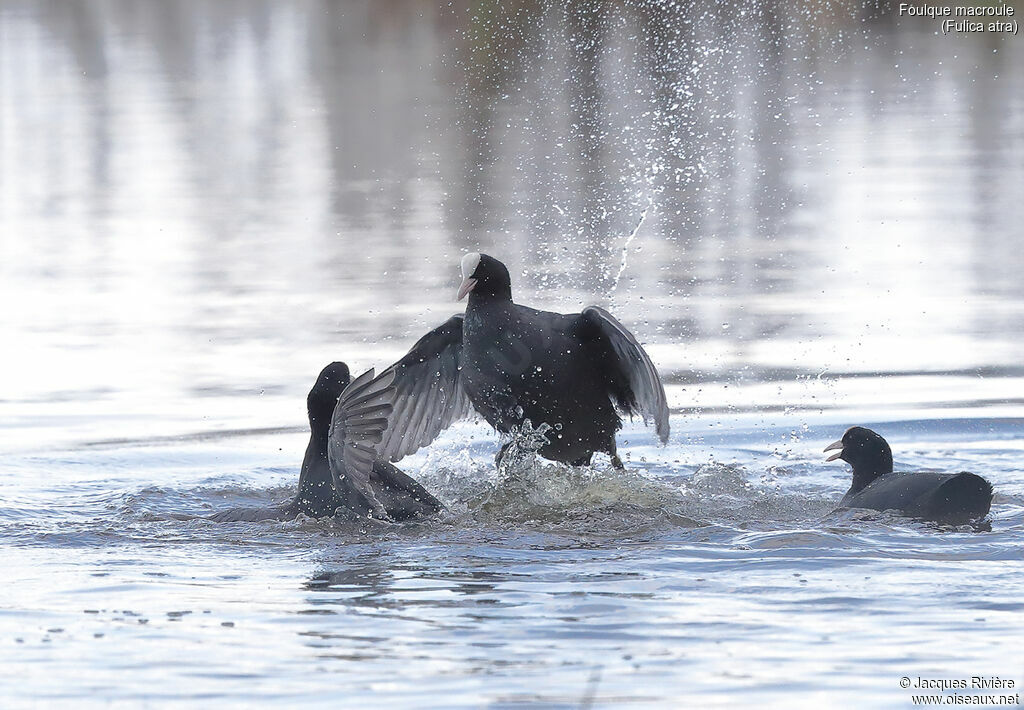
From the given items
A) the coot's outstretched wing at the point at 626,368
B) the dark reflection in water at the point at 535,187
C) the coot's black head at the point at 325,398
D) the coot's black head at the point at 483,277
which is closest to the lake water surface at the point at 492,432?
the dark reflection in water at the point at 535,187

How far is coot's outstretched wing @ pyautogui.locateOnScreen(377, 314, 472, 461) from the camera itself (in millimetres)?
7219

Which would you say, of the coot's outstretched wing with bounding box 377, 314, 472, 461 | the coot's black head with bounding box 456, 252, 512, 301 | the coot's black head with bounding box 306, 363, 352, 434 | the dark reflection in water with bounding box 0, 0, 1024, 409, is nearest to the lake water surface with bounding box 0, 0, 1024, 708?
the dark reflection in water with bounding box 0, 0, 1024, 409

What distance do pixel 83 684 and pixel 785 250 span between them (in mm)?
7521

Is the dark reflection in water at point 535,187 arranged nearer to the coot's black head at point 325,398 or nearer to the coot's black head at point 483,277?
the coot's black head at point 483,277

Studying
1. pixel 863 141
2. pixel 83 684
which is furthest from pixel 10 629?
pixel 863 141

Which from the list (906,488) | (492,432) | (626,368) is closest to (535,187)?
(492,432)

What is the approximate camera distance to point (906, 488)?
19.2ft

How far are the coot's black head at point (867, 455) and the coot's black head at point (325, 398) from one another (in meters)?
1.90

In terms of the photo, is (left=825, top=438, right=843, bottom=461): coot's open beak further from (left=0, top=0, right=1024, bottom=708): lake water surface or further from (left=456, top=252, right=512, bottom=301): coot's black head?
(left=456, top=252, right=512, bottom=301): coot's black head

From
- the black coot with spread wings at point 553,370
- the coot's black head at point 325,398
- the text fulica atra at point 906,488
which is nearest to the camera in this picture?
the text fulica atra at point 906,488

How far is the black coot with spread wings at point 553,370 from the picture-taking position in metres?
6.52

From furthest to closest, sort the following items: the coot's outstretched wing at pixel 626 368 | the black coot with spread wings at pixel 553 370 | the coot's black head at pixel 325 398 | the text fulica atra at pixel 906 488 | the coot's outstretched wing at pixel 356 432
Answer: the black coot with spread wings at pixel 553 370, the coot's outstretched wing at pixel 626 368, the coot's black head at pixel 325 398, the coot's outstretched wing at pixel 356 432, the text fulica atra at pixel 906 488

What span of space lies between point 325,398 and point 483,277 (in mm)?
861

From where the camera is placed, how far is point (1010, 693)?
3.85 m
